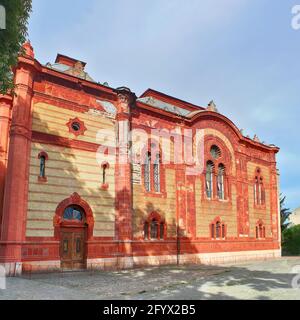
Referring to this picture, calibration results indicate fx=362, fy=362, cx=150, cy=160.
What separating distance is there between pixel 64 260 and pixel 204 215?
10452 mm

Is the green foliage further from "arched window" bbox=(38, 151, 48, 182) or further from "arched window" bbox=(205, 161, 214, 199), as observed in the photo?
"arched window" bbox=(38, 151, 48, 182)

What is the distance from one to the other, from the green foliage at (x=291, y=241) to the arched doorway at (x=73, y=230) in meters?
26.7

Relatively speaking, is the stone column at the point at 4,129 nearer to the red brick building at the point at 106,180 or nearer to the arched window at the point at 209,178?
the red brick building at the point at 106,180

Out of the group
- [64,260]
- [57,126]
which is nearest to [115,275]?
[64,260]

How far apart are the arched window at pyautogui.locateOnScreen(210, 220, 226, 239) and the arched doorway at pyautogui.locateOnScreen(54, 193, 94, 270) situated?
383 inches

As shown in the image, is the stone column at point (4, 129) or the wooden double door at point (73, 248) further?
the stone column at point (4, 129)

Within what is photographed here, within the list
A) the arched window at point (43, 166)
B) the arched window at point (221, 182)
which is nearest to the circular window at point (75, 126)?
the arched window at point (43, 166)

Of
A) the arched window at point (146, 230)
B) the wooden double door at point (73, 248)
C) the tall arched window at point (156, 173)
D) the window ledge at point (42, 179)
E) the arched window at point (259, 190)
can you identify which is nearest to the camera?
the window ledge at point (42, 179)

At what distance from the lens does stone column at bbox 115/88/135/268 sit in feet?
63.9

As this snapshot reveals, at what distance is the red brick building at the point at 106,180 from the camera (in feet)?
56.0

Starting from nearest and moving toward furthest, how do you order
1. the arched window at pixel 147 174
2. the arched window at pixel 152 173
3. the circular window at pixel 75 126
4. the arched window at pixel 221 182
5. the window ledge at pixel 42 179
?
the window ledge at pixel 42 179 → the circular window at pixel 75 126 → the arched window at pixel 147 174 → the arched window at pixel 152 173 → the arched window at pixel 221 182

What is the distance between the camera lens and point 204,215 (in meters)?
24.6

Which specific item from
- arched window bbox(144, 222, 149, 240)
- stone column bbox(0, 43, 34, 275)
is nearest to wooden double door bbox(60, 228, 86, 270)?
stone column bbox(0, 43, 34, 275)

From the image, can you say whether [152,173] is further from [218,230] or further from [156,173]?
[218,230]
